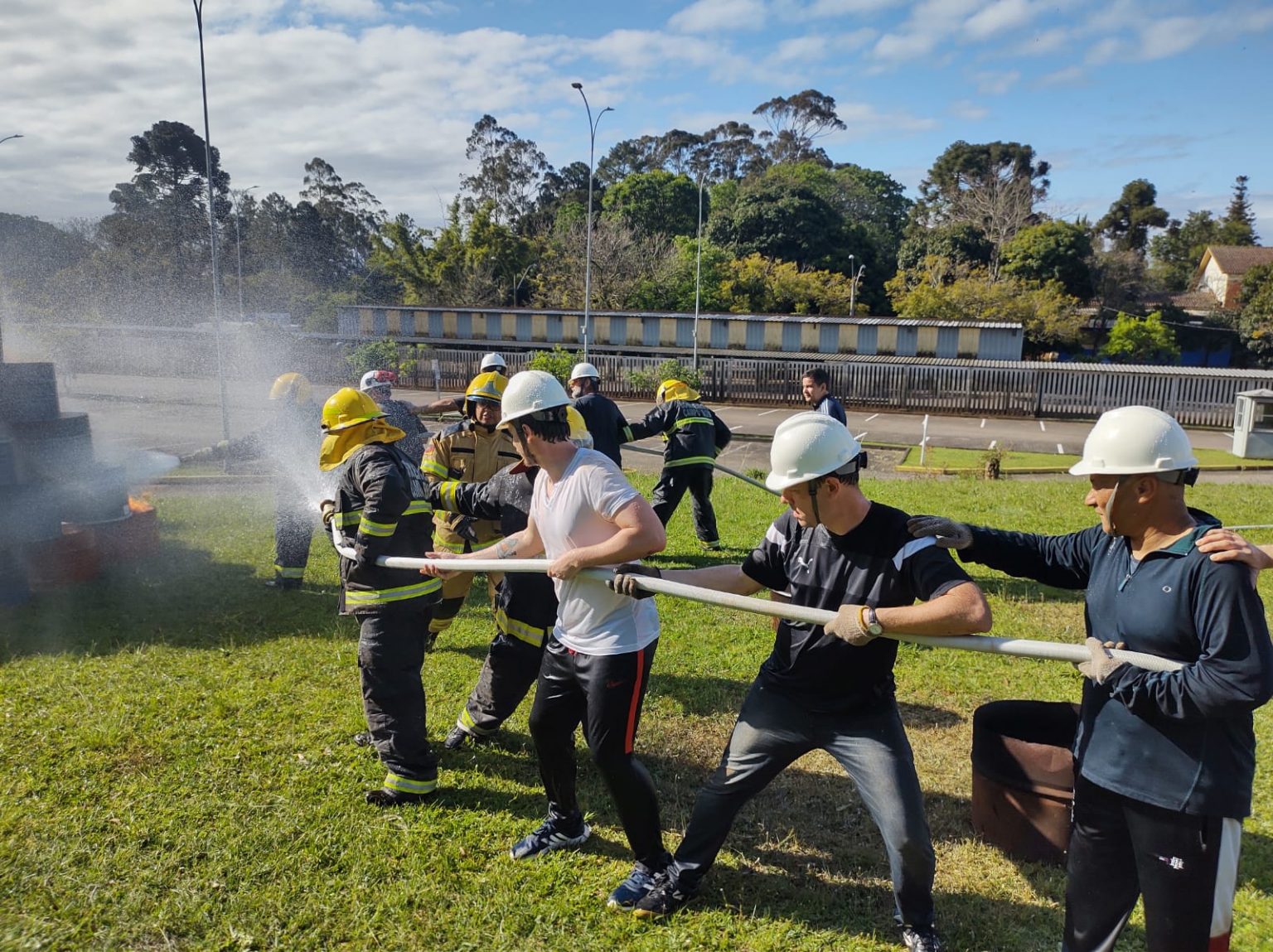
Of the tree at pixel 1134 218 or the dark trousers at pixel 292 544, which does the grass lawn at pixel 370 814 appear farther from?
the tree at pixel 1134 218

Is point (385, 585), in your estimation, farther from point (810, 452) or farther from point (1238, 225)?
point (1238, 225)

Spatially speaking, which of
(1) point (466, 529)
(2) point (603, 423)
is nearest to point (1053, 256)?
(2) point (603, 423)

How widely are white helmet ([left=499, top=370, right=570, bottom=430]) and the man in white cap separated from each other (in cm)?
200

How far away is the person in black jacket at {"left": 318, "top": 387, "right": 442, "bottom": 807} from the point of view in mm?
4270

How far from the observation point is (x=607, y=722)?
3.46 metres

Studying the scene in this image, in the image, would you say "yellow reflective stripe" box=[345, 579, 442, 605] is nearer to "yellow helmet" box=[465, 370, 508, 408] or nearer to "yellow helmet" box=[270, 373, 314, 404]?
"yellow helmet" box=[465, 370, 508, 408]

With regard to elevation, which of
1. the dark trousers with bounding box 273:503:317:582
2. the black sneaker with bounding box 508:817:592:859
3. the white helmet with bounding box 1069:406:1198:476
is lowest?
the black sneaker with bounding box 508:817:592:859

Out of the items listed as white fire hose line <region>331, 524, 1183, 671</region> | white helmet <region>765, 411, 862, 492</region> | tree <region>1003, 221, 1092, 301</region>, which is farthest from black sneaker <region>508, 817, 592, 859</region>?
tree <region>1003, 221, 1092, 301</region>

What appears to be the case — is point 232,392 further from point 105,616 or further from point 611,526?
point 611,526

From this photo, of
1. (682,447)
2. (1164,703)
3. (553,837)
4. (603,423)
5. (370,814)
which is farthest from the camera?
(682,447)

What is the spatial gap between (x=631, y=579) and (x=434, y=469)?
294 cm

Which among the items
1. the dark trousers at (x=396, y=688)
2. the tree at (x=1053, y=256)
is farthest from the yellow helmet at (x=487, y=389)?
the tree at (x=1053, y=256)

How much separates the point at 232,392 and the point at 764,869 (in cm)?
3453

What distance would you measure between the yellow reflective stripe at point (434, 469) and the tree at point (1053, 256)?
39742 mm
